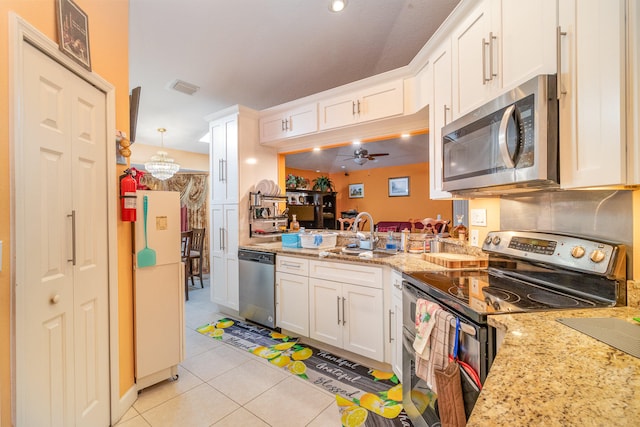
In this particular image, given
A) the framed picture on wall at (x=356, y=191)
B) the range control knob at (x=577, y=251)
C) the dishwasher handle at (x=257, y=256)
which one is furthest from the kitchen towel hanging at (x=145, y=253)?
the framed picture on wall at (x=356, y=191)

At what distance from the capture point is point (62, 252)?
138 centimetres

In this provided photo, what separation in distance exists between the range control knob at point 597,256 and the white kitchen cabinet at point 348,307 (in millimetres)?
1220

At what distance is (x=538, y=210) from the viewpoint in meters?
1.53

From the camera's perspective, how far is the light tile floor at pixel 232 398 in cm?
173

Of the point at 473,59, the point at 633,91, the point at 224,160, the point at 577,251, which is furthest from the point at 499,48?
the point at 224,160

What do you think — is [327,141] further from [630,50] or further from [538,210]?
[630,50]

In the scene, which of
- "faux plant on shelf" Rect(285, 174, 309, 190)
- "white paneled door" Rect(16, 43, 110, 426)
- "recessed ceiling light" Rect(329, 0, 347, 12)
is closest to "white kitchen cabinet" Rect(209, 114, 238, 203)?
"faux plant on shelf" Rect(285, 174, 309, 190)

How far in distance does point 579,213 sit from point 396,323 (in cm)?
126

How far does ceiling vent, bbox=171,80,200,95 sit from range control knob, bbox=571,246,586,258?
3.79 meters

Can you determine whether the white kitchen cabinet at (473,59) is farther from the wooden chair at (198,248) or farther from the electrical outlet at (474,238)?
the wooden chair at (198,248)

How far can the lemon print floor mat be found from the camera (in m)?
1.76

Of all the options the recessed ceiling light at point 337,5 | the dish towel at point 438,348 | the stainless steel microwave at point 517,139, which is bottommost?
the dish towel at point 438,348

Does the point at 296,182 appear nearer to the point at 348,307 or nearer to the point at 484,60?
the point at 348,307

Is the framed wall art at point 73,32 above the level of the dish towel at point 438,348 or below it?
above
